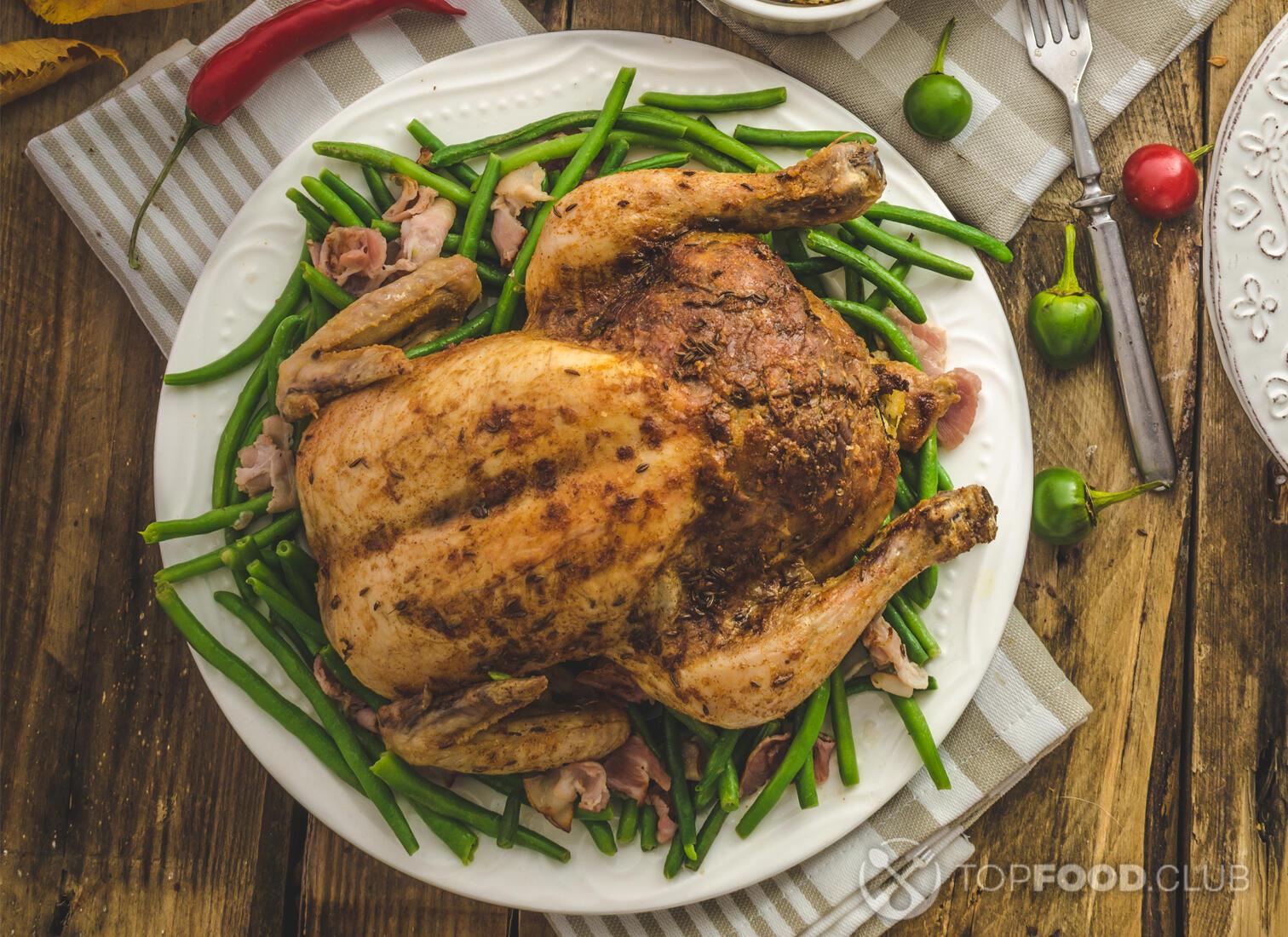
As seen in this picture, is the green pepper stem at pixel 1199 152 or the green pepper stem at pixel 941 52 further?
the green pepper stem at pixel 1199 152

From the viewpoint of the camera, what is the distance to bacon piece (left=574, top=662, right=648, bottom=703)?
8.12ft

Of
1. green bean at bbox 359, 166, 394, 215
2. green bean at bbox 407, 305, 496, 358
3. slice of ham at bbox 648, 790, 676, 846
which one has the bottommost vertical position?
slice of ham at bbox 648, 790, 676, 846

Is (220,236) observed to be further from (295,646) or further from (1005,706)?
(1005,706)

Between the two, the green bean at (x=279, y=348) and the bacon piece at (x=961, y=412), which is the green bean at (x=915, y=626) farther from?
the green bean at (x=279, y=348)

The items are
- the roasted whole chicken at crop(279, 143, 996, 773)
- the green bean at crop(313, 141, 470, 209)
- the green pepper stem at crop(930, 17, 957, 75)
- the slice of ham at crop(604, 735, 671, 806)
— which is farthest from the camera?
the green pepper stem at crop(930, 17, 957, 75)

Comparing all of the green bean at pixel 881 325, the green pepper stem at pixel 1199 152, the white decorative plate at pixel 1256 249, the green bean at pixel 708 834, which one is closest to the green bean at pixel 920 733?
the green bean at pixel 708 834

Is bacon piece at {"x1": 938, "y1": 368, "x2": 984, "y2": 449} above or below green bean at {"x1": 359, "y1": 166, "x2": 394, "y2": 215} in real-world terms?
below

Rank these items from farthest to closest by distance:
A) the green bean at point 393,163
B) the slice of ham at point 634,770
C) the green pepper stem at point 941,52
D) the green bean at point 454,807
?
the green pepper stem at point 941,52, the green bean at point 393,163, the slice of ham at point 634,770, the green bean at point 454,807

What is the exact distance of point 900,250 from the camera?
8.78ft

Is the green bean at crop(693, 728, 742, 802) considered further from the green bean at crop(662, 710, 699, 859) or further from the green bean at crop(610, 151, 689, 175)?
the green bean at crop(610, 151, 689, 175)

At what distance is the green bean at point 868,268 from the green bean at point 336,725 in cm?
177

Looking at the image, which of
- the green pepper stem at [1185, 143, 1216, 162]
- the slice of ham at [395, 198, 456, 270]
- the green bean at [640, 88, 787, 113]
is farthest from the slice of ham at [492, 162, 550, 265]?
the green pepper stem at [1185, 143, 1216, 162]

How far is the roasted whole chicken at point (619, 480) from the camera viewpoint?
83.0 inches

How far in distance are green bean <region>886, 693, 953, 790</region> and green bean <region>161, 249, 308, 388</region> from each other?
1968 millimetres
